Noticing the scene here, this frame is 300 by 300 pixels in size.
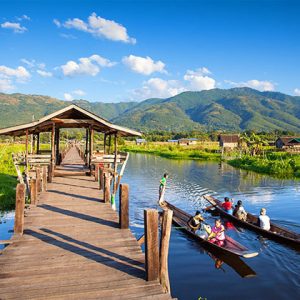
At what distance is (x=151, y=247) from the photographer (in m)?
6.04

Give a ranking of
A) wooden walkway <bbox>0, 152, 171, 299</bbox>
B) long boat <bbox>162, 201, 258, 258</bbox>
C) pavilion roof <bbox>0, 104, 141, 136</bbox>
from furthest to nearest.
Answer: pavilion roof <bbox>0, 104, 141, 136</bbox>
long boat <bbox>162, 201, 258, 258</bbox>
wooden walkway <bbox>0, 152, 171, 299</bbox>

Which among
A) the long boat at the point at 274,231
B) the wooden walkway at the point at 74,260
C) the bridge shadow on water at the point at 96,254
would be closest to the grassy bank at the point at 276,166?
the long boat at the point at 274,231

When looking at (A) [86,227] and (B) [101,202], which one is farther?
(B) [101,202]

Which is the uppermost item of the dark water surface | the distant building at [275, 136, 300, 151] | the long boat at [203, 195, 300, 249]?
the distant building at [275, 136, 300, 151]

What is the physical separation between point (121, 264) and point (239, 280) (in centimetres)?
619

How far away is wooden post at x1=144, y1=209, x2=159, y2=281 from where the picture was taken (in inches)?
230

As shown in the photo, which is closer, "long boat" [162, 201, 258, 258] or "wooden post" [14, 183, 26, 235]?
"wooden post" [14, 183, 26, 235]

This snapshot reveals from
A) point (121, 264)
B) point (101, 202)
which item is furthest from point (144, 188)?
point (121, 264)

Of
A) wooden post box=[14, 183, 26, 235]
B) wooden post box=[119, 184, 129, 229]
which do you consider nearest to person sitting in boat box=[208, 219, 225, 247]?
wooden post box=[119, 184, 129, 229]

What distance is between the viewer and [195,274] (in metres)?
11.3

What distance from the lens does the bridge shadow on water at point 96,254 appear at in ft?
20.7

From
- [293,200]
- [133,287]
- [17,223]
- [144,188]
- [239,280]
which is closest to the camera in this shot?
[133,287]

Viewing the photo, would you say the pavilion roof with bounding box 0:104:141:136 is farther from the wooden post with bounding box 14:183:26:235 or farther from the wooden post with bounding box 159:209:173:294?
the wooden post with bounding box 159:209:173:294

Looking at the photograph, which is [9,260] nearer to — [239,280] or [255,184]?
[239,280]
